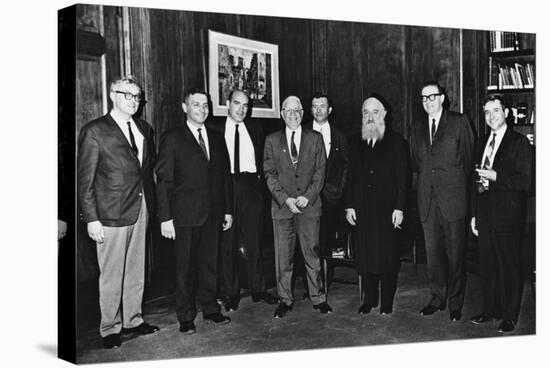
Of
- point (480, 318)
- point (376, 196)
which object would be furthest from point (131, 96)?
point (480, 318)

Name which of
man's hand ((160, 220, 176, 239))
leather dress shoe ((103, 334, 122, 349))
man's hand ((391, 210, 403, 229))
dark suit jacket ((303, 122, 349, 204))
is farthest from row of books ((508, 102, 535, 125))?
leather dress shoe ((103, 334, 122, 349))

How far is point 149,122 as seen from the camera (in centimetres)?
716

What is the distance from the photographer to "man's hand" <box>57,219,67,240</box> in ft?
23.0

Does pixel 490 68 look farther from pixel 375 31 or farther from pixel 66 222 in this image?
pixel 66 222

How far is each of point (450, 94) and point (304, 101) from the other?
1246 mm

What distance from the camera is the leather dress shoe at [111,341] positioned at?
22.9 ft

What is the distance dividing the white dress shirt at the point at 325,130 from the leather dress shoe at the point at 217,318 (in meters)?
1.47

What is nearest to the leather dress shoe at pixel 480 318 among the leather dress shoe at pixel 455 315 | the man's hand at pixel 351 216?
the leather dress shoe at pixel 455 315

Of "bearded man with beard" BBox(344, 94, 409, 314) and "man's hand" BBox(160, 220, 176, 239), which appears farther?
"bearded man with beard" BBox(344, 94, 409, 314)

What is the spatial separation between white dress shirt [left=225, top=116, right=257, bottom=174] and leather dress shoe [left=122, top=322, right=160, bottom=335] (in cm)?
125

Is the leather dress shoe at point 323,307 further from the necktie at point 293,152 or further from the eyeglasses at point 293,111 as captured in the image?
the eyeglasses at point 293,111

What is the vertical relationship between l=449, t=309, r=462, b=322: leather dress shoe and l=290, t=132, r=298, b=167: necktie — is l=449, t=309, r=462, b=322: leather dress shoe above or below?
below

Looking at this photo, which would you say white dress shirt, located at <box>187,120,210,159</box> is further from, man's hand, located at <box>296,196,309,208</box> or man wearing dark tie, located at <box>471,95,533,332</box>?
man wearing dark tie, located at <box>471,95,533,332</box>

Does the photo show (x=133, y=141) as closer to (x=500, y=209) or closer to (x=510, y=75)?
(x=500, y=209)
